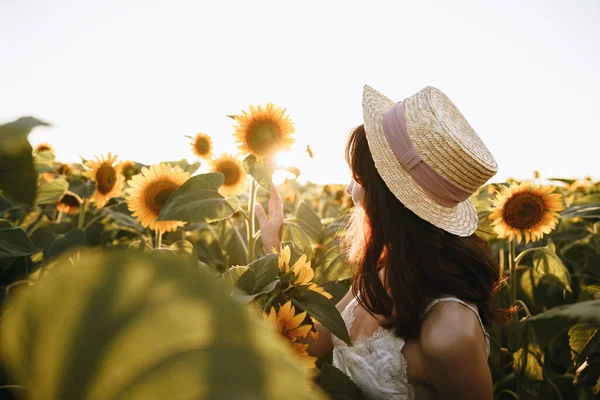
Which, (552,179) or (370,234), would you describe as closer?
(370,234)

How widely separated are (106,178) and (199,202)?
1.19m

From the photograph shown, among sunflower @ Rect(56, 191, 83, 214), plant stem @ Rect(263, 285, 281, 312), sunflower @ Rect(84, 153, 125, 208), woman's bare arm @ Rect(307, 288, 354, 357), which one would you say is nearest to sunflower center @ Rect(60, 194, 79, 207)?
sunflower @ Rect(56, 191, 83, 214)

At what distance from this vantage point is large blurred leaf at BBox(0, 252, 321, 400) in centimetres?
23

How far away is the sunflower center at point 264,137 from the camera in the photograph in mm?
2469

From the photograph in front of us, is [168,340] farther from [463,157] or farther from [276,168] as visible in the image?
[276,168]

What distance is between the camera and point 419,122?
6.02 ft

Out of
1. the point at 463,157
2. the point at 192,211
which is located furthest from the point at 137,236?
the point at 463,157

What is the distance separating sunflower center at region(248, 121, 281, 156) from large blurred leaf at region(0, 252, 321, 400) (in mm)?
2213

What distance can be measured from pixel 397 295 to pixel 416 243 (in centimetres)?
24

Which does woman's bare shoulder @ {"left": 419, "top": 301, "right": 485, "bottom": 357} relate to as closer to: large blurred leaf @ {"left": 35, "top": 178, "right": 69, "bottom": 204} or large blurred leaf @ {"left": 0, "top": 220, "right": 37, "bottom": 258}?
large blurred leaf @ {"left": 0, "top": 220, "right": 37, "bottom": 258}

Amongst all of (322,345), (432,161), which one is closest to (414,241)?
(432,161)

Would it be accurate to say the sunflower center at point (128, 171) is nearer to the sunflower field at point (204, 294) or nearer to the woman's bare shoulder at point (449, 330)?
the sunflower field at point (204, 294)

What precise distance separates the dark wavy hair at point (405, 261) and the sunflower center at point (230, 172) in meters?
1.08

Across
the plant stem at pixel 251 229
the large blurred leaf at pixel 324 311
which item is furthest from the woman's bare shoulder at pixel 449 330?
the plant stem at pixel 251 229
